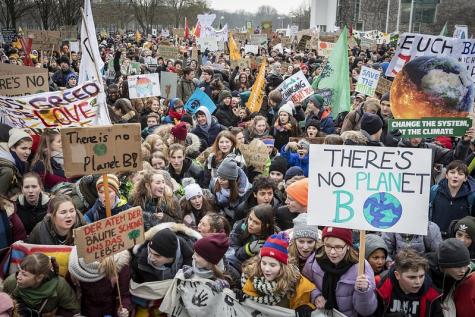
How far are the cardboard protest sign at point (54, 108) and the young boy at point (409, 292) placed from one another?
4160 millimetres

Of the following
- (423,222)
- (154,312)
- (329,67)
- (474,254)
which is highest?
(329,67)

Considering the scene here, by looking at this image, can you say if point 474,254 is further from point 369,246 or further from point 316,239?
point 316,239

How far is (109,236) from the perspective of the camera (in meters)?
3.72

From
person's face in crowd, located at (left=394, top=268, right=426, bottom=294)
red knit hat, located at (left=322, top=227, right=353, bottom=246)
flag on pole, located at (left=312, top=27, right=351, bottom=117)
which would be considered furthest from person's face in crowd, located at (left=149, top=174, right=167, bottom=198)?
flag on pole, located at (left=312, top=27, right=351, bottom=117)

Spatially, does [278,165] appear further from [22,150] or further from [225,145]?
[22,150]

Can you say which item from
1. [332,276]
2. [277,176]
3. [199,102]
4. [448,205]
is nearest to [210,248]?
[332,276]

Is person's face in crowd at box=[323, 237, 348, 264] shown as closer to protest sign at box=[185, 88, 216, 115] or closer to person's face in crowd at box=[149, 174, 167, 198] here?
person's face in crowd at box=[149, 174, 167, 198]

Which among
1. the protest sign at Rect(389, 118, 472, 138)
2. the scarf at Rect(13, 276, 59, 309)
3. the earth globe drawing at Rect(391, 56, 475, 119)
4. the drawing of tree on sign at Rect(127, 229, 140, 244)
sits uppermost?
the earth globe drawing at Rect(391, 56, 475, 119)

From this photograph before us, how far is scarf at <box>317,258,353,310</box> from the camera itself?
142 inches

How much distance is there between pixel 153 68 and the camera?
1675cm

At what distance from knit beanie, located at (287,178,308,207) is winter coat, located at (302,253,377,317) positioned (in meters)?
1.12

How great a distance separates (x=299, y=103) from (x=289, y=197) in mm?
5603

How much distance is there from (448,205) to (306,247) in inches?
81.9

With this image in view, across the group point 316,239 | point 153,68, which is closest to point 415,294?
→ point 316,239
